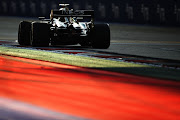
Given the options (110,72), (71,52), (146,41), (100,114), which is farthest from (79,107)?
(146,41)

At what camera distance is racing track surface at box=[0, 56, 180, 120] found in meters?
7.66

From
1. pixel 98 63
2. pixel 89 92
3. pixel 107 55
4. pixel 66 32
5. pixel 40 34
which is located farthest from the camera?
pixel 66 32

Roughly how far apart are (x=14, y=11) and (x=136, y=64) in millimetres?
33130

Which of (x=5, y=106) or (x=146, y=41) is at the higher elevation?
(x=5, y=106)

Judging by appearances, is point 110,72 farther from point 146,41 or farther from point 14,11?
point 14,11

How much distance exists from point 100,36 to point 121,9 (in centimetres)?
1887

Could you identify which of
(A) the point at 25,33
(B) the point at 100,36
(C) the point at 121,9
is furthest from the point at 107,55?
(C) the point at 121,9

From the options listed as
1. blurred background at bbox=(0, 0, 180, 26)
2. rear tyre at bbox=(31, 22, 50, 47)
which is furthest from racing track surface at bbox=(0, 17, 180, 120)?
blurred background at bbox=(0, 0, 180, 26)

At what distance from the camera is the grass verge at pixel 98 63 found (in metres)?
11.8

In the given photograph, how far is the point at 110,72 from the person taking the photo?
464 inches

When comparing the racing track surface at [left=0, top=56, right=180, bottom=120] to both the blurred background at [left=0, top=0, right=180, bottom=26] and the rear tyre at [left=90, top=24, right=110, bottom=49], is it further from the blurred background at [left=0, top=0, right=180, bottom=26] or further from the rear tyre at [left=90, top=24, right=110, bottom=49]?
the blurred background at [left=0, top=0, right=180, bottom=26]

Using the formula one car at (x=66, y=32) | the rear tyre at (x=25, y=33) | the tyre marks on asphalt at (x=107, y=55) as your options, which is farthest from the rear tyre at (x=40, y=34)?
the rear tyre at (x=25, y=33)

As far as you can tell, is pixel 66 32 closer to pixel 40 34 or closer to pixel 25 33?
pixel 40 34

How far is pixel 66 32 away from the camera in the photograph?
17344 mm
